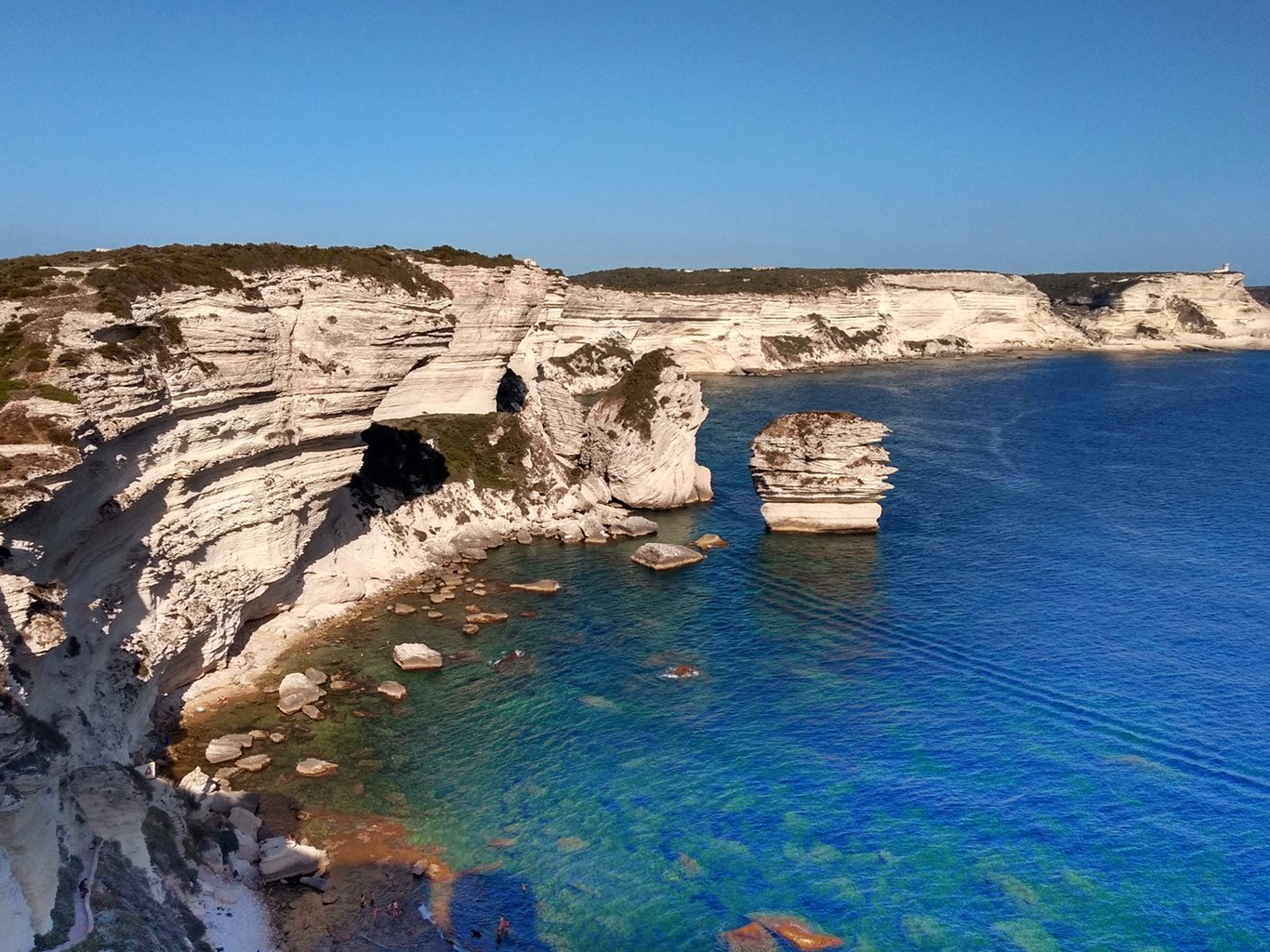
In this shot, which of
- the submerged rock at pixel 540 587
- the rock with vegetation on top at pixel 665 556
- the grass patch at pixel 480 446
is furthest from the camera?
the grass patch at pixel 480 446

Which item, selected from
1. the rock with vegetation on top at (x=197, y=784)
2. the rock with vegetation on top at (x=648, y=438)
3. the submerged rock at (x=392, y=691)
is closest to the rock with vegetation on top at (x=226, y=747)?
the rock with vegetation on top at (x=197, y=784)

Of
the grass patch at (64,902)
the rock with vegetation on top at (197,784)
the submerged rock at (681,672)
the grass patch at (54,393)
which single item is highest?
the grass patch at (54,393)

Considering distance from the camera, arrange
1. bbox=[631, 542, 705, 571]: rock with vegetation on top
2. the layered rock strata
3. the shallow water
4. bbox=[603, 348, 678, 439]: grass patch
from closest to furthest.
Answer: the layered rock strata → the shallow water → bbox=[631, 542, 705, 571]: rock with vegetation on top → bbox=[603, 348, 678, 439]: grass patch

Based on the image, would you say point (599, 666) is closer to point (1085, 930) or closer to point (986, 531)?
point (1085, 930)

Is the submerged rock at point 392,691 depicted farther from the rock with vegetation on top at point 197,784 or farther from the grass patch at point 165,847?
the grass patch at point 165,847

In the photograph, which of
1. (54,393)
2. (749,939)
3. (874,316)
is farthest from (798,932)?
(874,316)

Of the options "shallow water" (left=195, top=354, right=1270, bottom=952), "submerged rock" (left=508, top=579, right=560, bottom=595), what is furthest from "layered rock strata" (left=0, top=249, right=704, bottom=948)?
"submerged rock" (left=508, top=579, right=560, bottom=595)

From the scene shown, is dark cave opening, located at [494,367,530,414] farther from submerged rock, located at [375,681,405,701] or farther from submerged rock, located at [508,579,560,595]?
submerged rock, located at [375,681,405,701]
